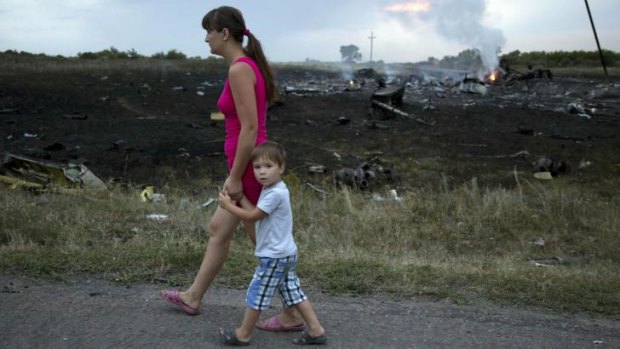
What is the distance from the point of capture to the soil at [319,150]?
3.72 meters

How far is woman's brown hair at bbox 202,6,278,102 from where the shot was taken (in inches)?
143

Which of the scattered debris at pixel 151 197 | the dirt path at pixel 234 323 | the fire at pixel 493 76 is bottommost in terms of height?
the scattered debris at pixel 151 197

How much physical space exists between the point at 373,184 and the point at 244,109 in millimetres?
7579

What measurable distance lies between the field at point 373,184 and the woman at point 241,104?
92cm

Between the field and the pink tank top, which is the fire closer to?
the field

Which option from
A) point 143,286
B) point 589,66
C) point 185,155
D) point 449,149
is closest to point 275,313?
point 143,286

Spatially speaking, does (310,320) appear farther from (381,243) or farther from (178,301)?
(381,243)

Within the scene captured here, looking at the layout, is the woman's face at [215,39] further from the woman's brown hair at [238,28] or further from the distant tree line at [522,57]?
the distant tree line at [522,57]

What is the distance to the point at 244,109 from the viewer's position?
349cm

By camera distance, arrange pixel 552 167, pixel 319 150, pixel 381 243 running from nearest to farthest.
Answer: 1. pixel 381 243
2. pixel 552 167
3. pixel 319 150

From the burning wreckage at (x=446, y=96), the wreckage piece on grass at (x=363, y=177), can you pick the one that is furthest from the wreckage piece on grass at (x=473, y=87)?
the wreckage piece on grass at (x=363, y=177)

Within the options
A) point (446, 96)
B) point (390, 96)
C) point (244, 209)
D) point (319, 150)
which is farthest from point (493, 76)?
point (244, 209)

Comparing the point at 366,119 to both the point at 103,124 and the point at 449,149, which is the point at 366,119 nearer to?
the point at 449,149

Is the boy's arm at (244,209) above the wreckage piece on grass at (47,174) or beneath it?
above
